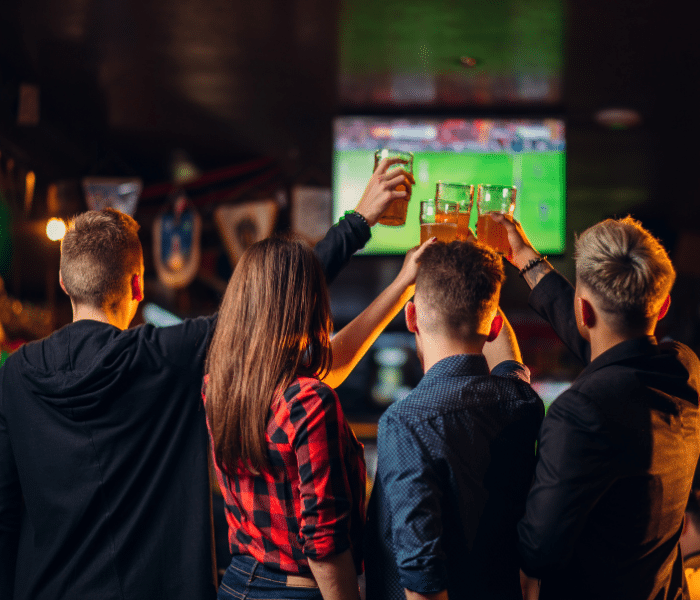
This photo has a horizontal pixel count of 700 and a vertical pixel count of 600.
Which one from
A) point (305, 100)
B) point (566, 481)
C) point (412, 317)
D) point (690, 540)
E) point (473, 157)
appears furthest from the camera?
point (305, 100)

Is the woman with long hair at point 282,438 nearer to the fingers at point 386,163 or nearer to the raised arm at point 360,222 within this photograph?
the raised arm at point 360,222

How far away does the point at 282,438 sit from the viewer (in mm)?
1353

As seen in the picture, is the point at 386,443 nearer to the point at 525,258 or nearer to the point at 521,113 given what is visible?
the point at 525,258

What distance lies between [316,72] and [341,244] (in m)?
2.31

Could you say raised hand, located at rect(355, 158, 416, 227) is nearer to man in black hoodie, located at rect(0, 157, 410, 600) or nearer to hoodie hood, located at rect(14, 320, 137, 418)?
man in black hoodie, located at rect(0, 157, 410, 600)

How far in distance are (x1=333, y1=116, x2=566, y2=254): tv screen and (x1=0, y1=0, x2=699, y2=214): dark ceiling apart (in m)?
0.15

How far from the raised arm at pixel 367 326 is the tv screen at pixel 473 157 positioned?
2.35 m

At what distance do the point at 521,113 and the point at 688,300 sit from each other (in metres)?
3.40

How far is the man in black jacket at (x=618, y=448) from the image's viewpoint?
1.26 metres

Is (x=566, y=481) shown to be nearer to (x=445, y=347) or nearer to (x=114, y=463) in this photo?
(x=445, y=347)

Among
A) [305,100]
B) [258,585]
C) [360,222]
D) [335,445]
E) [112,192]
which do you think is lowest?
[258,585]

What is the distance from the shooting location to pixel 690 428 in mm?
1427

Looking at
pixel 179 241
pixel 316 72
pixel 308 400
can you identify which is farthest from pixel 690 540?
pixel 179 241

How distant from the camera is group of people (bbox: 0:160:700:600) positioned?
1312 millimetres
